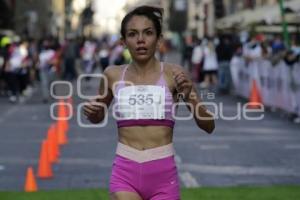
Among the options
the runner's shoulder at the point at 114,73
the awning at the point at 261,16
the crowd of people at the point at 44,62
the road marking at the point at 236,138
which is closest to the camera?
the runner's shoulder at the point at 114,73

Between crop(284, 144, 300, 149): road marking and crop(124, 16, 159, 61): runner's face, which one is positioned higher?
crop(124, 16, 159, 61): runner's face

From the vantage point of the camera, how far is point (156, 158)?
4.92 meters

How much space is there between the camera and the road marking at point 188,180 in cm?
1027

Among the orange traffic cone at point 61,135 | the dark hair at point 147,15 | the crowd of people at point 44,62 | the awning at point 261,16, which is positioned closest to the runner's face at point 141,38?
the dark hair at point 147,15

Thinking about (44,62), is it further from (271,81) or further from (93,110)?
(93,110)

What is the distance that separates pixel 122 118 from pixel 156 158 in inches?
11.8

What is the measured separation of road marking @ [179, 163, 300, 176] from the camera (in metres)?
11.2

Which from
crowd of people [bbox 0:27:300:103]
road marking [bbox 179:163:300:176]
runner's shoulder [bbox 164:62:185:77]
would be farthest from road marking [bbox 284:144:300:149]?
runner's shoulder [bbox 164:62:185:77]

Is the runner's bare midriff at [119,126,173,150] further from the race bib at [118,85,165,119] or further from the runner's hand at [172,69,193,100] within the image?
the runner's hand at [172,69,193,100]

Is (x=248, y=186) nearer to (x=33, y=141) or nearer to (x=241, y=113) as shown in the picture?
(x=33, y=141)

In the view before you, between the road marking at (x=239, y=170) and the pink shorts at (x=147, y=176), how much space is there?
6339 millimetres

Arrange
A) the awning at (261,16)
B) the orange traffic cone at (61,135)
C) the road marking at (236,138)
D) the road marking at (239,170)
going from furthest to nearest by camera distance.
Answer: the awning at (261,16), the road marking at (236,138), the orange traffic cone at (61,135), the road marking at (239,170)

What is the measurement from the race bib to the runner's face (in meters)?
0.18

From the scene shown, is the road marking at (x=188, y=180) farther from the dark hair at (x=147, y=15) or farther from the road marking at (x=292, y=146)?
the dark hair at (x=147, y=15)
